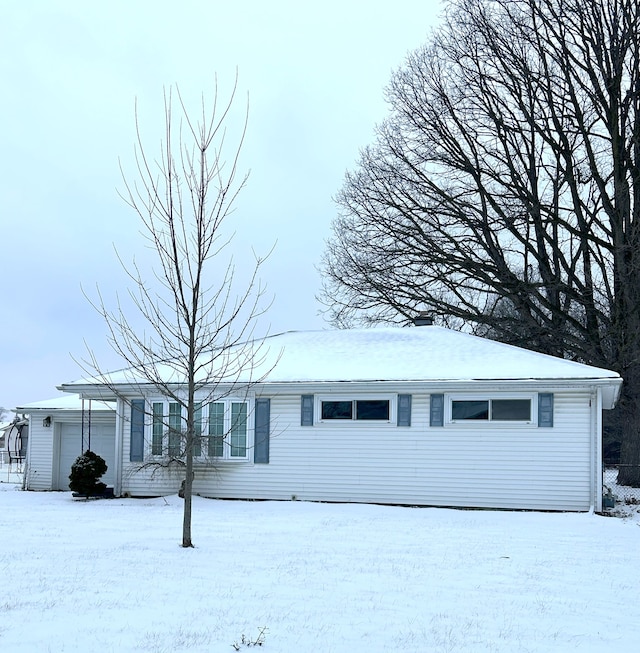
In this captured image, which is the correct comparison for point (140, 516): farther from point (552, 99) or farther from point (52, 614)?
point (552, 99)

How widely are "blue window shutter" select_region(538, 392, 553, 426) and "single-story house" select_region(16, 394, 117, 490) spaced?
1213 centimetres

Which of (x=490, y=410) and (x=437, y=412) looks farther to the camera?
(x=437, y=412)

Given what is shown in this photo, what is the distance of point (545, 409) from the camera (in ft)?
56.4

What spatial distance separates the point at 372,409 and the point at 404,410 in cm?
74

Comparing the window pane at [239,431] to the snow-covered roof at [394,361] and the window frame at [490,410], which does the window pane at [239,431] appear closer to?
the snow-covered roof at [394,361]

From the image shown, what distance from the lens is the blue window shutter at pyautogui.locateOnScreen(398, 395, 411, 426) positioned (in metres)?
18.1

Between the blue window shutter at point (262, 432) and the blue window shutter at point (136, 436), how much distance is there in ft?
9.42

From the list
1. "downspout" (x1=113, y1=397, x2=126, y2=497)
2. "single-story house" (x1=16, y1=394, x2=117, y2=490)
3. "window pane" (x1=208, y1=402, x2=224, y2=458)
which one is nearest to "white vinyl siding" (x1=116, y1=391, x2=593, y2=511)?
"window pane" (x1=208, y1=402, x2=224, y2=458)

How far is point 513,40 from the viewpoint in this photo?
25.1 metres

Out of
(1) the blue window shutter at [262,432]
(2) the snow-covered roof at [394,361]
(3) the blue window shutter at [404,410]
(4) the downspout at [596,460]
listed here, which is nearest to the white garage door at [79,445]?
(2) the snow-covered roof at [394,361]

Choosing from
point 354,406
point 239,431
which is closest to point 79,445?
point 239,431

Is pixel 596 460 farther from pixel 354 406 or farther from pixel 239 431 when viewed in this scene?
pixel 239 431

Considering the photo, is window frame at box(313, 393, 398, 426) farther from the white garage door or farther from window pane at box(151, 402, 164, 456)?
the white garage door

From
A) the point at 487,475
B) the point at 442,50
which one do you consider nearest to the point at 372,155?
the point at 442,50
